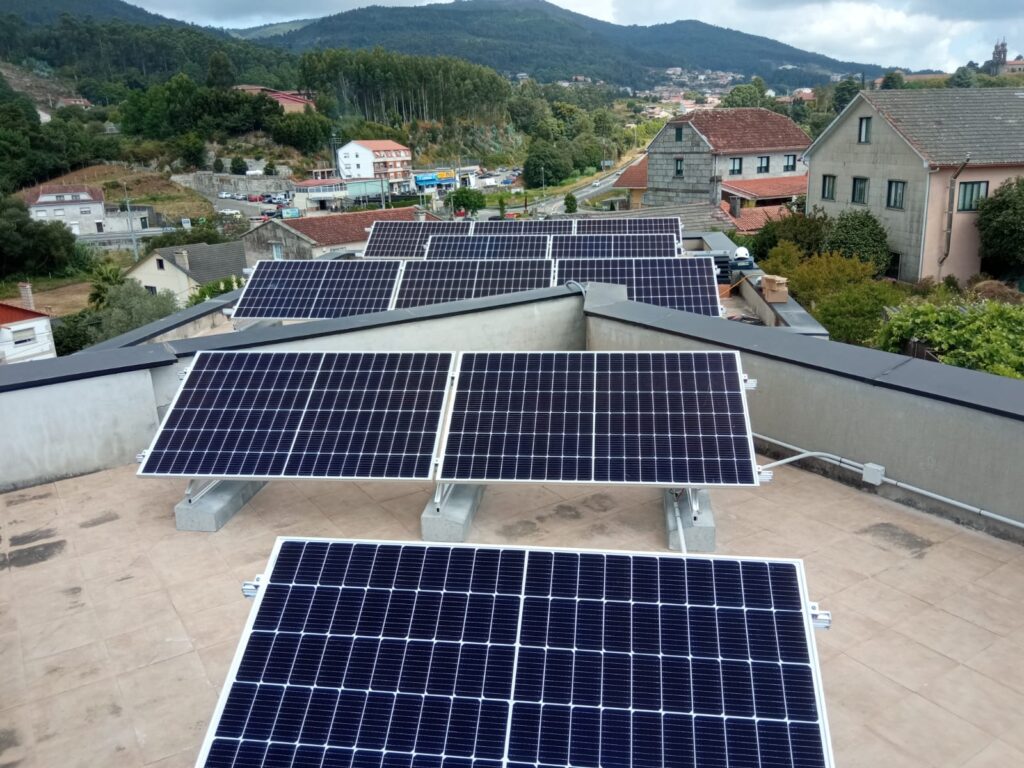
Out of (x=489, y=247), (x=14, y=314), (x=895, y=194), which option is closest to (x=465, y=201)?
(x=14, y=314)

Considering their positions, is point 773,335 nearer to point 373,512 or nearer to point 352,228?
point 373,512

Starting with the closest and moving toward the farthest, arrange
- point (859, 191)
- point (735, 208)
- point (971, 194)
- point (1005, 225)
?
point (1005, 225) < point (971, 194) < point (859, 191) < point (735, 208)

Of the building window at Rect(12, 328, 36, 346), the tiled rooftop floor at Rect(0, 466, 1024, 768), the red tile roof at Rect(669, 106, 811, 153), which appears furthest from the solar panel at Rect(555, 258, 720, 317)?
Answer: the red tile roof at Rect(669, 106, 811, 153)

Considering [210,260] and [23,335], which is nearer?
[23,335]

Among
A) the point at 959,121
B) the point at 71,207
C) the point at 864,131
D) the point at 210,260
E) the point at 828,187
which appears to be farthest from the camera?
the point at 71,207

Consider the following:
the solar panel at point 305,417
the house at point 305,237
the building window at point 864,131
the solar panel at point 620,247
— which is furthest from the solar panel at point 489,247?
the house at point 305,237

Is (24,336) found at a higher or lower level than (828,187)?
lower

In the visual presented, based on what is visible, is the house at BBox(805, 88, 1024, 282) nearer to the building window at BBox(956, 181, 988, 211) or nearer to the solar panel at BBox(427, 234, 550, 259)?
the building window at BBox(956, 181, 988, 211)

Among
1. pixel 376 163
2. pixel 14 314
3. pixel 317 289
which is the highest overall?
pixel 376 163

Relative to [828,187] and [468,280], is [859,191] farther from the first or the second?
[468,280]
